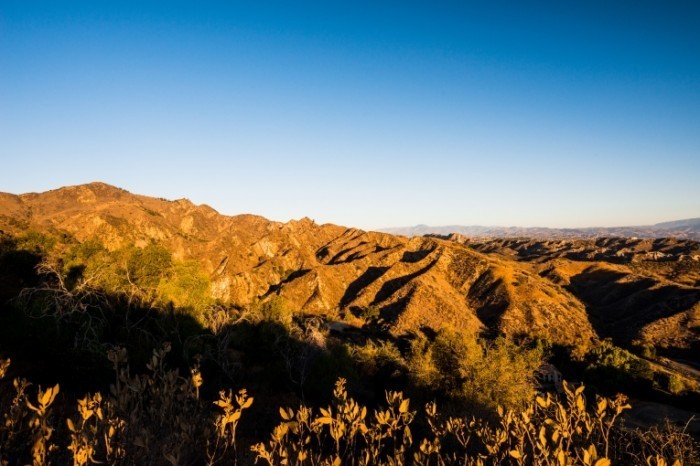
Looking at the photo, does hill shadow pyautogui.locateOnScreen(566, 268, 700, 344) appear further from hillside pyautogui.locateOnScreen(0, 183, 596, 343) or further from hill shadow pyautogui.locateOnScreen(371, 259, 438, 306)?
hill shadow pyautogui.locateOnScreen(371, 259, 438, 306)

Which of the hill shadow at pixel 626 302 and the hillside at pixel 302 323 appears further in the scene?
the hill shadow at pixel 626 302

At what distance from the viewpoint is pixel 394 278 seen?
99.3m

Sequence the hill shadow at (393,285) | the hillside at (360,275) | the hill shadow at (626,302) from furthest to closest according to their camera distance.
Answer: the hill shadow at (393,285) < the hillside at (360,275) < the hill shadow at (626,302)

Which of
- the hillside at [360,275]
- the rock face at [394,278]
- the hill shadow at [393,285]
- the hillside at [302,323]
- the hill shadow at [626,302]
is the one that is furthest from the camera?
the hill shadow at [393,285]

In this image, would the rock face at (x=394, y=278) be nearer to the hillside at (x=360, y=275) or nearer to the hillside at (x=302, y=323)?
the hillside at (x=360, y=275)

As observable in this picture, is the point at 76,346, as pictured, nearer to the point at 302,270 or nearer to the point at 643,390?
the point at 643,390

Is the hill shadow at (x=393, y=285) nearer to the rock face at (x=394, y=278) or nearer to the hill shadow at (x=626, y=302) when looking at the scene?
the rock face at (x=394, y=278)

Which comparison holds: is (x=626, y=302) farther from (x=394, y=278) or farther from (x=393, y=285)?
(x=394, y=278)

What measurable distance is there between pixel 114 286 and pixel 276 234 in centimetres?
11377

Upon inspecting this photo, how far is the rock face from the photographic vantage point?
241 feet

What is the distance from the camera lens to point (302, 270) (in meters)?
107

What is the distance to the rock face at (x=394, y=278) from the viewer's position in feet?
241

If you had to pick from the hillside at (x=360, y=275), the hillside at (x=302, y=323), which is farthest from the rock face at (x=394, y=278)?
the hillside at (x=302, y=323)

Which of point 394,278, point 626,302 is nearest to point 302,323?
point 394,278
